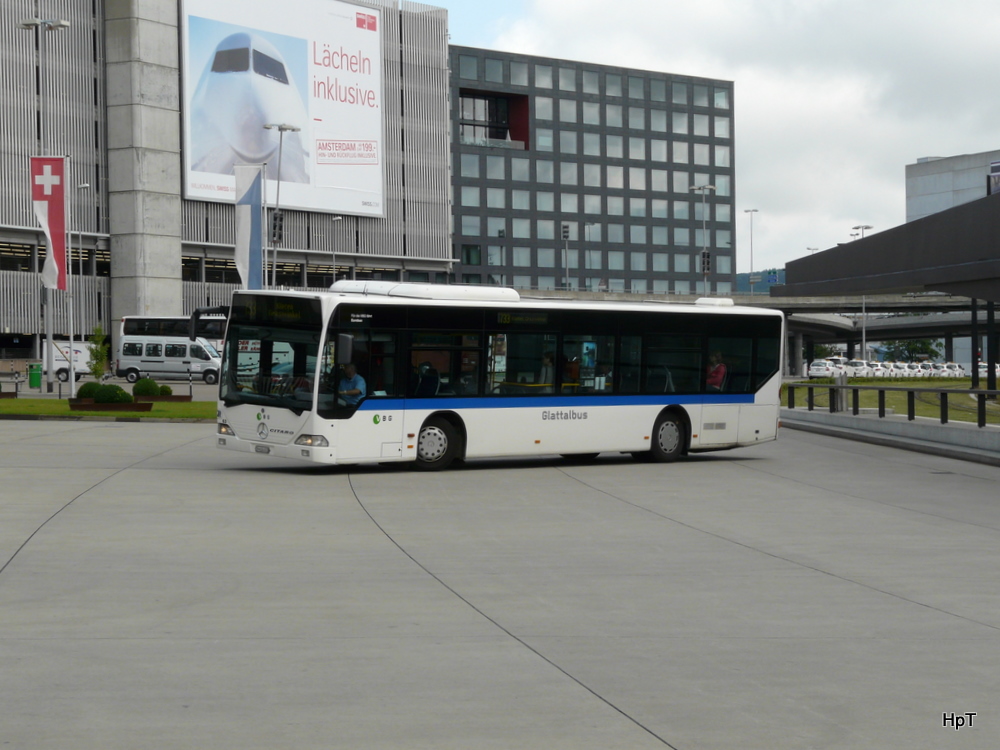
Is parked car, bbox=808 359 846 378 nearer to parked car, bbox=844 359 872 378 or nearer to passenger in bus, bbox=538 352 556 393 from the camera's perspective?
parked car, bbox=844 359 872 378

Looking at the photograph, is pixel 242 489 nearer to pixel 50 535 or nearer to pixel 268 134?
pixel 50 535

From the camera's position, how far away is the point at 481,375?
19.8 meters

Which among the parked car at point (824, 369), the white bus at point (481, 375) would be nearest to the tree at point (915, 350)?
the parked car at point (824, 369)

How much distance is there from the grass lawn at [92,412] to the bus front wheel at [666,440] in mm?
15485

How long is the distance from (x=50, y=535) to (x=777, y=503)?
8.99m

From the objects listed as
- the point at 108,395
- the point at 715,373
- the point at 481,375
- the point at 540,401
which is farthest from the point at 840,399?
the point at 108,395

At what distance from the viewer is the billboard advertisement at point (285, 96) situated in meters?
79.7

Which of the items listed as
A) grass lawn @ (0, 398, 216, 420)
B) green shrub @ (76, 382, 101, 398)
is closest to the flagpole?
grass lawn @ (0, 398, 216, 420)

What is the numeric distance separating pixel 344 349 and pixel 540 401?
3.93 metres

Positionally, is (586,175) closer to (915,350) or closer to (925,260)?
(915,350)

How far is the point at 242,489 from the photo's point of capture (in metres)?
16.6

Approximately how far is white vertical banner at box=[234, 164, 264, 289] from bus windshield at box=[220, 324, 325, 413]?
51.6 feet

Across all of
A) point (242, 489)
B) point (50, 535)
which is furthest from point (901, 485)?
point (50, 535)

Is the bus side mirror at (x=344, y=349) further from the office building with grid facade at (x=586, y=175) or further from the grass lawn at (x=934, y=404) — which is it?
the office building with grid facade at (x=586, y=175)
